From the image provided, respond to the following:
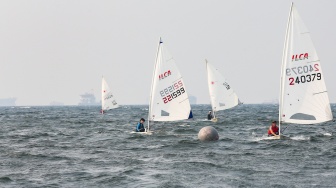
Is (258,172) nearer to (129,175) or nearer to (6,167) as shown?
(129,175)

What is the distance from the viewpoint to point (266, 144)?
28812 mm

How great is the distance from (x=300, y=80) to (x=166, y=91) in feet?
31.1

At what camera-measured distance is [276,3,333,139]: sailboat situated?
25641 mm

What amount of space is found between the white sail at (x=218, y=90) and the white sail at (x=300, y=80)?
26.9 metres

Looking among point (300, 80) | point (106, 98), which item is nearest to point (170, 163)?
point (300, 80)

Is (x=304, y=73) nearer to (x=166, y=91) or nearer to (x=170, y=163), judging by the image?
(x=170, y=163)

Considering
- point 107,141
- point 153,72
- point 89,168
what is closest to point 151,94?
point 153,72

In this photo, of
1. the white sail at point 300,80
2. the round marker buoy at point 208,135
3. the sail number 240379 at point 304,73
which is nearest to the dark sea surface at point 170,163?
the round marker buoy at point 208,135

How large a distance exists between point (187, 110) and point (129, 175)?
15190 millimetres

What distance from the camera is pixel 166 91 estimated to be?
32812mm

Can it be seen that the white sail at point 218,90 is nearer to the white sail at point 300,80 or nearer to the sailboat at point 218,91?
the sailboat at point 218,91

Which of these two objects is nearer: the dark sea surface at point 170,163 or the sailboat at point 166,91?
the dark sea surface at point 170,163

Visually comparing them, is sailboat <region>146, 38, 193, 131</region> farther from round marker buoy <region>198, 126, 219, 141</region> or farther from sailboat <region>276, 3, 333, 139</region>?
sailboat <region>276, 3, 333, 139</region>

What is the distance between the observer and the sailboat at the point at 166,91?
3225 cm
